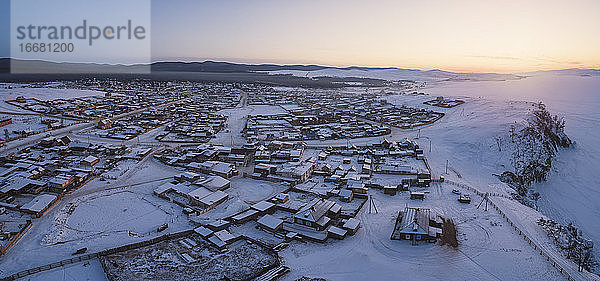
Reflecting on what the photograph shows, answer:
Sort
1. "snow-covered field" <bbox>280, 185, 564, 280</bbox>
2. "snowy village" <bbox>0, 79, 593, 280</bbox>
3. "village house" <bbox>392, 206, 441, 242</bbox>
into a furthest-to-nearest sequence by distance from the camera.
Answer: "village house" <bbox>392, 206, 441, 242</bbox> → "snowy village" <bbox>0, 79, 593, 280</bbox> → "snow-covered field" <bbox>280, 185, 564, 280</bbox>

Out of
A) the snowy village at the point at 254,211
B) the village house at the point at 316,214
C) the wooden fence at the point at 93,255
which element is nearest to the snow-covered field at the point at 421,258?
the snowy village at the point at 254,211

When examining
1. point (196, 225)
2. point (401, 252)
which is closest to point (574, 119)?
point (401, 252)

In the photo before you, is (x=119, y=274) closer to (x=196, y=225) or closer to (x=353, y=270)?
(x=196, y=225)

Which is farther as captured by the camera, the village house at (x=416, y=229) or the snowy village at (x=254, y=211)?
the village house at (x=416, y=229)

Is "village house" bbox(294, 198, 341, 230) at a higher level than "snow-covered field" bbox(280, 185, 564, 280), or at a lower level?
higher

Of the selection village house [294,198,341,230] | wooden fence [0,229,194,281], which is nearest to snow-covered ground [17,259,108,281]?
wooden fence [0,229,194,281]

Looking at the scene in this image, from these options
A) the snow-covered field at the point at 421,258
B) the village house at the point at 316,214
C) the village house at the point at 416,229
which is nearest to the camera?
the snow-covered field at the point at 421,258

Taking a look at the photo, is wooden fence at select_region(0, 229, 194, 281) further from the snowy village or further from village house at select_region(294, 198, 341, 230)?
village house at select_region(294, 198, 341, 230)

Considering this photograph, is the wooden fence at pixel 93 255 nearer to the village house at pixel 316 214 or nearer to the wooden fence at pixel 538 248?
the village house at pixel 316 214

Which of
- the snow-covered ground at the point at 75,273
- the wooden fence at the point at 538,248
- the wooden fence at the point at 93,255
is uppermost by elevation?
the wooden fence at the point at 538,248

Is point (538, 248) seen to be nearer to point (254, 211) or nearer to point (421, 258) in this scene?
point (421, 258)

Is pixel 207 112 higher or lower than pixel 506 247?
higher
